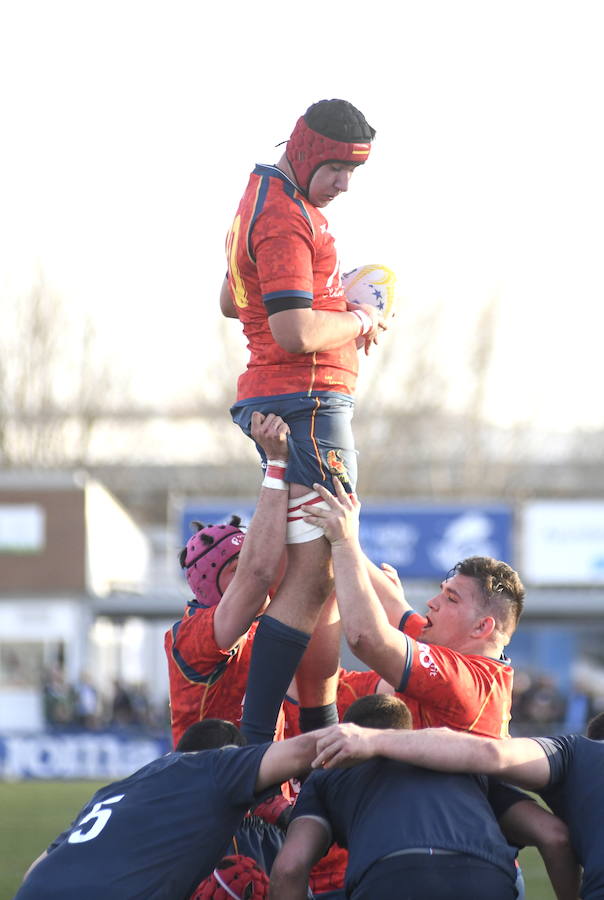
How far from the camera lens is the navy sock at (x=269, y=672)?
5.70 m

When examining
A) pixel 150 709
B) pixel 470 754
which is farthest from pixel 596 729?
pixel 150 709

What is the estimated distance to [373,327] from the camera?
236 inches

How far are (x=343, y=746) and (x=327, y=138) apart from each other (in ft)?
7.70

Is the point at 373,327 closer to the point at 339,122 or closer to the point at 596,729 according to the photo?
the point at 339,122

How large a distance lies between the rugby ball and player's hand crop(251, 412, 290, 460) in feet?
2.47

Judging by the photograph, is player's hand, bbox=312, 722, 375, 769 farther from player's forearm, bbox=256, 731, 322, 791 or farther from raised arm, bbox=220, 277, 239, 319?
raised arm, bbox=220, 277, 239, 319

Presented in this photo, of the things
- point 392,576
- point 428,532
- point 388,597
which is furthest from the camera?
point 428,532

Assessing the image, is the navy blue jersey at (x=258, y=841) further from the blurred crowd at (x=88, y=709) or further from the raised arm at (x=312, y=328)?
the blurred crowd at (x=88, y=709)

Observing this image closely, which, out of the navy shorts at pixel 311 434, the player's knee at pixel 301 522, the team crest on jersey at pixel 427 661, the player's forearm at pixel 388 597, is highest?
the navy shorts at pixel 311 434

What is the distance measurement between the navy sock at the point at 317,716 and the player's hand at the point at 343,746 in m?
1.30

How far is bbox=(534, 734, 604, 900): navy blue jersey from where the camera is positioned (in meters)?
4.66

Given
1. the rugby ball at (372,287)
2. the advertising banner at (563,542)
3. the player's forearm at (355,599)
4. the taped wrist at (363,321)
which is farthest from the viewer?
the advertising banner at (563,542)

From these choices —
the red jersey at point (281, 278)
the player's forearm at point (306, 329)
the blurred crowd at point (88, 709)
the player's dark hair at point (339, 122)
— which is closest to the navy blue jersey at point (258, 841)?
the red jersey at point (281, 278)

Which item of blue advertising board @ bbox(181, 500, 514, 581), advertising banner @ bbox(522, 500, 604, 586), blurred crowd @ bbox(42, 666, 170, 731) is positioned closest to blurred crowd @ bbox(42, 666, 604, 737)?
blurred crowd @ bbox(42, 666, 170, 731)
